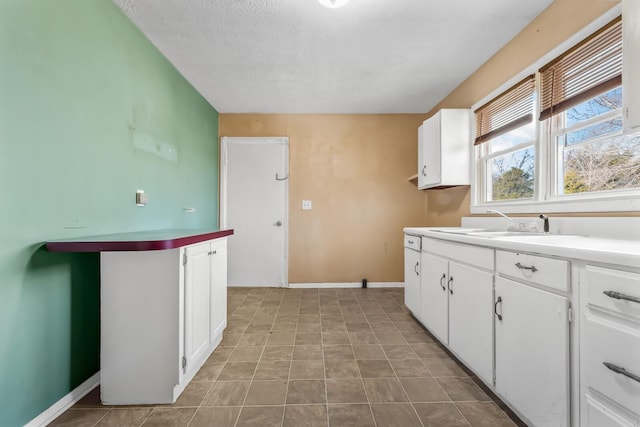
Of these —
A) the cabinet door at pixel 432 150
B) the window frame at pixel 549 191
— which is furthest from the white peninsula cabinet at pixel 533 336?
the cabinet door at pixel 432 150

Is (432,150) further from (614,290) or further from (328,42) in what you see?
(614,290)

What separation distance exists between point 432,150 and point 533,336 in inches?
85.2

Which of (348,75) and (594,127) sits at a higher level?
(348,75)

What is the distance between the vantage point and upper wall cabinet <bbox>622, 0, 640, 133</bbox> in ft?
3.61

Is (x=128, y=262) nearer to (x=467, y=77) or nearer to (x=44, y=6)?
(x=44, y=6)

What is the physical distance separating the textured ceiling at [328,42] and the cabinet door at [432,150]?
1.45 feet

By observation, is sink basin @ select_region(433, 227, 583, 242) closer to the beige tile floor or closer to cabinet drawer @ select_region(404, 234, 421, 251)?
cabinet drawer @ select_region(404, 234, 421, 251)

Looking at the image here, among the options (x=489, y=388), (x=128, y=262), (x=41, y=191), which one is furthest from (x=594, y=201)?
(x=41, y=191)

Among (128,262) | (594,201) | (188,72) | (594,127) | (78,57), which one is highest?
(188,72)

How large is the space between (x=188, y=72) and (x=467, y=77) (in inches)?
111

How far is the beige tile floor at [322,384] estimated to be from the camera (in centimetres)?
138

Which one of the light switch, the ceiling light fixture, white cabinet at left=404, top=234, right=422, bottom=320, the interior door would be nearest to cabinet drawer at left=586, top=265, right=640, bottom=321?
white cabinet at left=404, top=234, right=422, bottom=320

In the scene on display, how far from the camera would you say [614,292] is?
899mm

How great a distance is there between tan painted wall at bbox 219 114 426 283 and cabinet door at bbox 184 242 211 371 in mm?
2020
